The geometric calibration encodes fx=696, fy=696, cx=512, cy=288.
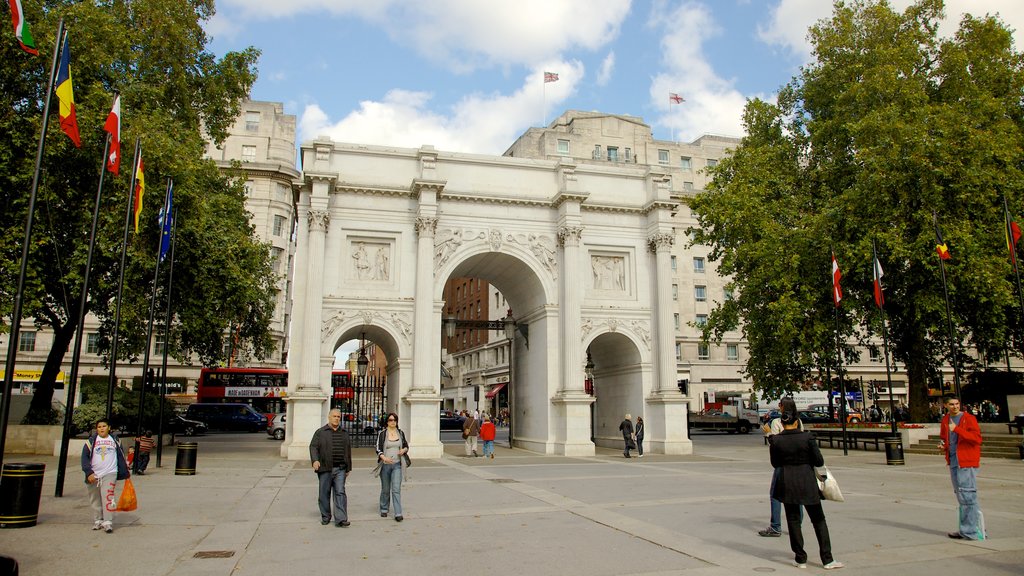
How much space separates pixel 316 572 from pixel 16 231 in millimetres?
19763

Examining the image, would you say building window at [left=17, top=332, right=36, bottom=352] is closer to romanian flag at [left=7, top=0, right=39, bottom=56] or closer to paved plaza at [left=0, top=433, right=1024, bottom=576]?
paved plaza at [left=0, top=433, right=1024, bottom=576]

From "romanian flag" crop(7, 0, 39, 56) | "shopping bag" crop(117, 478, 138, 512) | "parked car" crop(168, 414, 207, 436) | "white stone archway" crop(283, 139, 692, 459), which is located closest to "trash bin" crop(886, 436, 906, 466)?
"white stone archway" crop(283, 139, 692, 459)

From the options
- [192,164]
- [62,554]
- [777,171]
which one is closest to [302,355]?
[192,164]

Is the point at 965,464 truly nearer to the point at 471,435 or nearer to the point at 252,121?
the point at 471,435

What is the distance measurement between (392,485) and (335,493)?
0.95 meters

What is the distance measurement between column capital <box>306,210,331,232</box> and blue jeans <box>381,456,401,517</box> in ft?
57.8

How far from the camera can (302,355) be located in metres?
26.9

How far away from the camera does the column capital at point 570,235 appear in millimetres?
29625

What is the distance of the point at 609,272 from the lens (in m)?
31.4

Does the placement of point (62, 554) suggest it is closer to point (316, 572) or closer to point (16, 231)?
point (316, 572)

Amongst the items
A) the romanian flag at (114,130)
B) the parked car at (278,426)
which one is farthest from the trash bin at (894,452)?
the parked car at (278,426)

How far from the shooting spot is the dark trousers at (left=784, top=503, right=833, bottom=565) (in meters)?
7.90

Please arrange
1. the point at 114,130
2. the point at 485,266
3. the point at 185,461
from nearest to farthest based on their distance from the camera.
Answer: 1. the point at 114,130
2. the point at 185,461
3. the point at 485,266

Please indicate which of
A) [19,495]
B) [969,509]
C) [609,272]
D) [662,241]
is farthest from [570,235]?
[19,495]
